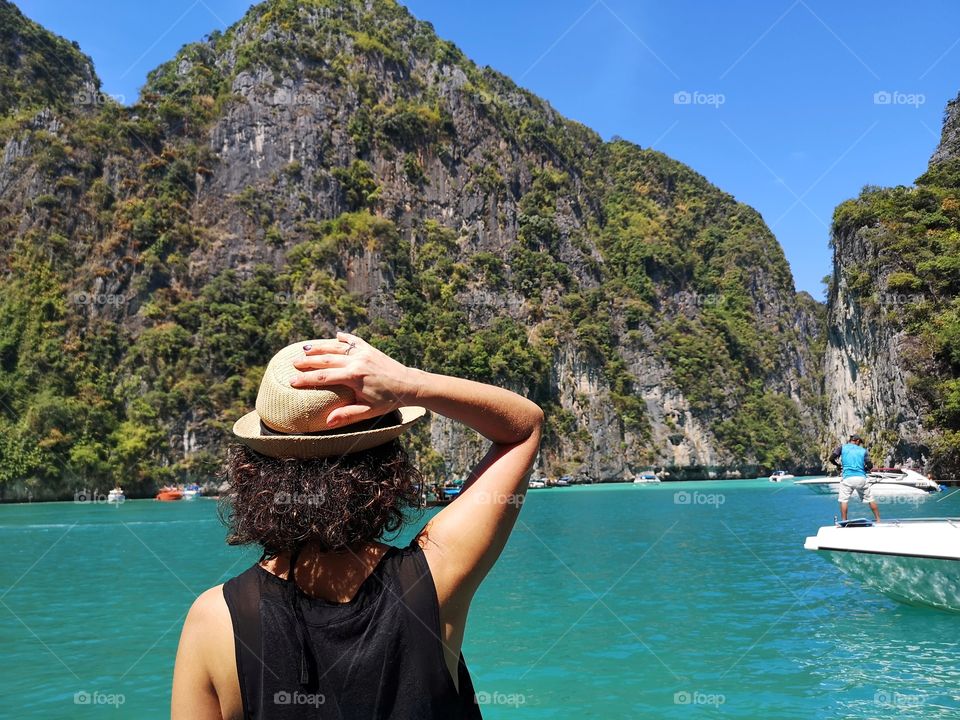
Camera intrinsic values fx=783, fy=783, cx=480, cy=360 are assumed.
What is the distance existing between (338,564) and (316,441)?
28cm

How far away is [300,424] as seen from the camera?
1.52 metres

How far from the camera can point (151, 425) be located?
65.3 m

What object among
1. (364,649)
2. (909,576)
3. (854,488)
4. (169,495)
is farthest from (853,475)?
(169,495)

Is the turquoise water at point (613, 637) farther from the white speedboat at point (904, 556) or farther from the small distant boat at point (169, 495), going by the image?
the small distant boat at point (169, 495)

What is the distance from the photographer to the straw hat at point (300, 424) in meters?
1.50

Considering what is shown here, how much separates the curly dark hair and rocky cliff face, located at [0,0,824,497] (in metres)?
57.4

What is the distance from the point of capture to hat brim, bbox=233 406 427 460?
153 centimetres

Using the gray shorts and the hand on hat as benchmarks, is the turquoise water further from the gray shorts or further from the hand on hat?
the hand on hat

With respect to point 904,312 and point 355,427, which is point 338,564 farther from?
point 904,312

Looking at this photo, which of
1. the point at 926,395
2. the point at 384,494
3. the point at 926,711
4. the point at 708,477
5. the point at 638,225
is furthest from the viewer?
the point at 638,225

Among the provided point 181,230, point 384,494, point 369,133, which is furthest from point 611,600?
point 369,133

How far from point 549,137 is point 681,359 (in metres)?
34.8

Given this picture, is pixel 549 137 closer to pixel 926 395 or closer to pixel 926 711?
pixel 926 395

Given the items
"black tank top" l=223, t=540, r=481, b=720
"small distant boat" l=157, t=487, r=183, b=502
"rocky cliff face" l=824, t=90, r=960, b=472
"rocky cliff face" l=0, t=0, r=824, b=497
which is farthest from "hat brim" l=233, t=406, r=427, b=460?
"small distant boat" l=157, t=487, r=183, b=502
